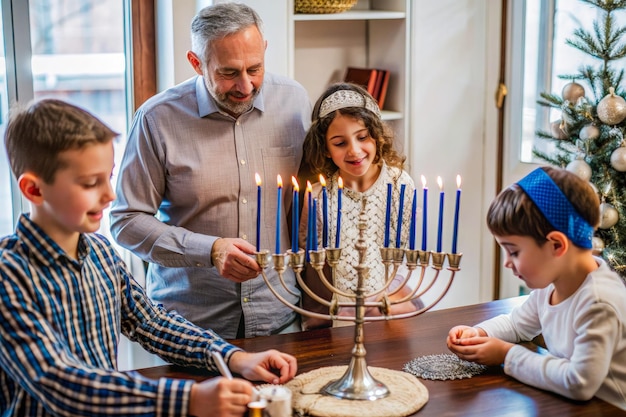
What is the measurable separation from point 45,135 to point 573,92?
7.49ft

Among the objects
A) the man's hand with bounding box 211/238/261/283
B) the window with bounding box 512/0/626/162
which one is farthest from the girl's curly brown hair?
the window with bounding box 512/0/626/162

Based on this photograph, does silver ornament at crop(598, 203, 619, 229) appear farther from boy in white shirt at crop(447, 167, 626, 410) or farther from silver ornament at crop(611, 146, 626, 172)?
boy in white shirt at crop(447, 167, 626, 410)

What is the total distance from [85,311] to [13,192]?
188 centimetres

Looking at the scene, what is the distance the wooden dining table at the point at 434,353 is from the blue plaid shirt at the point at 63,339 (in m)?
0.25

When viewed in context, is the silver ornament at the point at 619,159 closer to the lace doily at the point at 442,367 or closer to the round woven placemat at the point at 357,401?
the lace doily at the point at 442,367

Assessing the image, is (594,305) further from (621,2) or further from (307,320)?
(621,2)

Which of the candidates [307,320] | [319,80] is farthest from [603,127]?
[307,320]

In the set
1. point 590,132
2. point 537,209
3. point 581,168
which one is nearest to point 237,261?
point 537,209

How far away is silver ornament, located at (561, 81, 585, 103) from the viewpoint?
313 cm

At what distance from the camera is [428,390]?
1634 millimetres

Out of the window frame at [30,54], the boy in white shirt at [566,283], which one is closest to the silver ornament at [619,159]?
the boy in white shirt at [566,283]

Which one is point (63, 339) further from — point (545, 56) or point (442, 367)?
point (545, 56)

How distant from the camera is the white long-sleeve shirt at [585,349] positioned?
1.57 meters

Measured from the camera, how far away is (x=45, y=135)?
1.41 m
